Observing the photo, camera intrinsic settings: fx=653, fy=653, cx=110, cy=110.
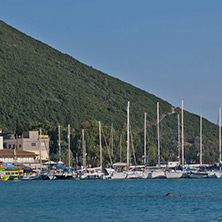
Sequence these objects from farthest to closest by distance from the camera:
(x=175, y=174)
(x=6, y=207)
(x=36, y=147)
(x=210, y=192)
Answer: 1. (x=36, y=147)
2. (x=175, y=174)
3. (x=210, y=192)
4. (x=6, y=207)

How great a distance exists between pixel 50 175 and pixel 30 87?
10901cm

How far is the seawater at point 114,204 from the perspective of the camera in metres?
41.9

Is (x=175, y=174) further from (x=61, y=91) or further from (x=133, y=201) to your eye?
(x=61, y=91)

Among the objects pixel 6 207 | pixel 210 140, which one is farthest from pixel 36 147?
pixel 6 207

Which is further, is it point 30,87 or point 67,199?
point 30,87

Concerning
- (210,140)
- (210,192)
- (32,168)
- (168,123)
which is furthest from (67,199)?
(168,123)

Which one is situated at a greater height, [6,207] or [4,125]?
[4,125]

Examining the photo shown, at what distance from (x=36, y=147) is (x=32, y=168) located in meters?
16.3

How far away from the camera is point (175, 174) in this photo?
8225 cm

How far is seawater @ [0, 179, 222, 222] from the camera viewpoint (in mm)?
41938

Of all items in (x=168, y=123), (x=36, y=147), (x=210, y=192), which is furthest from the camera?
(x=168, y=123)

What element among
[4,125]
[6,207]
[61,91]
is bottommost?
[6,207]

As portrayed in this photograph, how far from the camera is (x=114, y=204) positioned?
163 feet

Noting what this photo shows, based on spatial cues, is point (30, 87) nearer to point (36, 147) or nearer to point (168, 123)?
point (168, 123)
